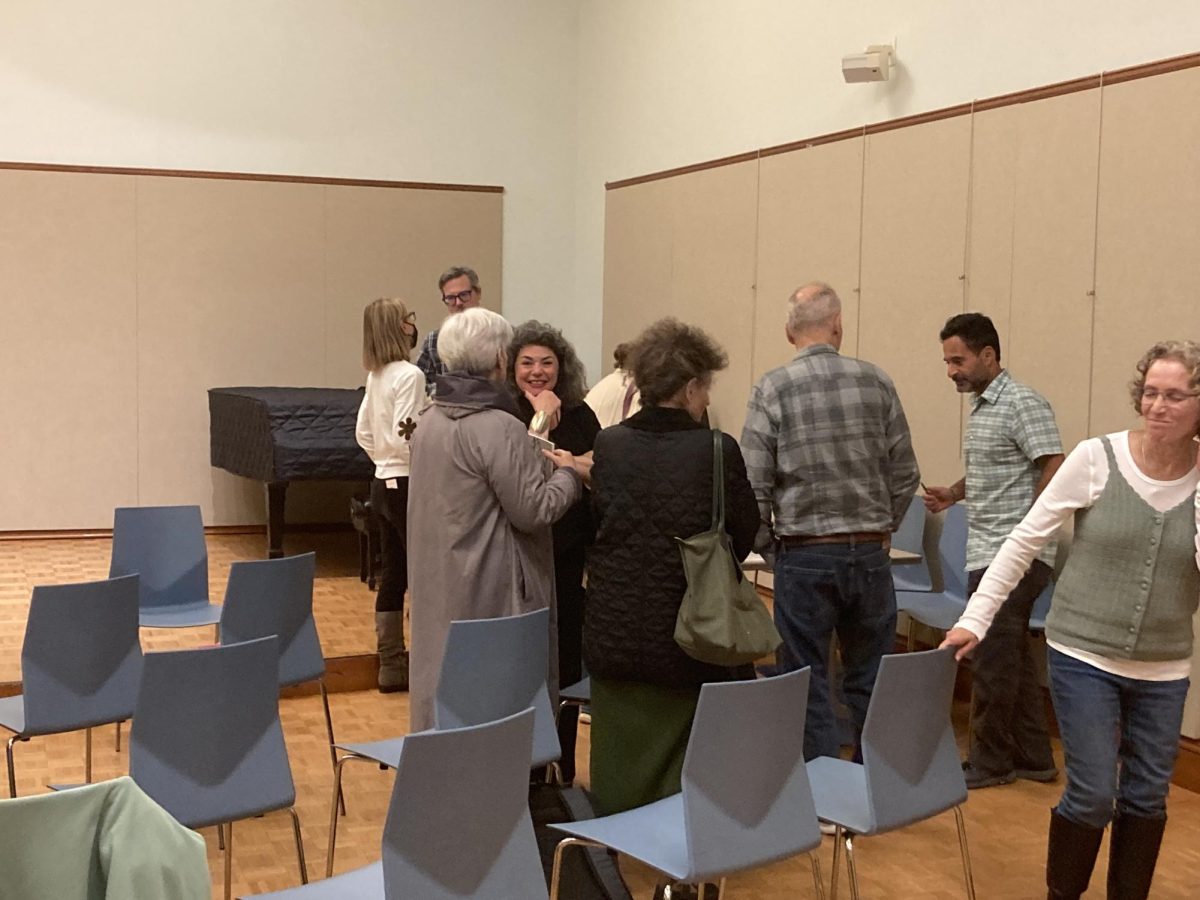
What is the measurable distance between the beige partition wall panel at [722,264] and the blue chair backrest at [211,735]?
475cm

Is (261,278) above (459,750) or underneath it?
above

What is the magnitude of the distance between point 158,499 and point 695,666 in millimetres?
6792

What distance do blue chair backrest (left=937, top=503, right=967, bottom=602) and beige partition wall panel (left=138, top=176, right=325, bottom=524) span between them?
522 centimetres

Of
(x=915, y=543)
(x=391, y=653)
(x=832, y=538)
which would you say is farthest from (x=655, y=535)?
(x=915, y=543)

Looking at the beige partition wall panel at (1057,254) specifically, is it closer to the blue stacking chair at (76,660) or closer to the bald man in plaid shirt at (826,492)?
the bald man in plaid shirt at (826,492)

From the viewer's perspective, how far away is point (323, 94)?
31.1 feet

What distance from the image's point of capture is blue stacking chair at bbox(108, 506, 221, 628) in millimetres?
5191

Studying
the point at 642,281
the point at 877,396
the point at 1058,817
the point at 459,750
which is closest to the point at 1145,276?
the point at 877,396

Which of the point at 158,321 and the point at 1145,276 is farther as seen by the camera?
the point at 158,321

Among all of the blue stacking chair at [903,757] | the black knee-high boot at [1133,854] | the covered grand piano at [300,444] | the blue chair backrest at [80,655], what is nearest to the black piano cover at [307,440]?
the covered grand piano at [300,444]

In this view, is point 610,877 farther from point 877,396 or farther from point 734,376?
point 734,376

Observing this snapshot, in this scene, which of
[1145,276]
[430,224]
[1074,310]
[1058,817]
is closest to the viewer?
[1058,817]

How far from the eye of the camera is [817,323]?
414 cm

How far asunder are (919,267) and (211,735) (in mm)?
4213
